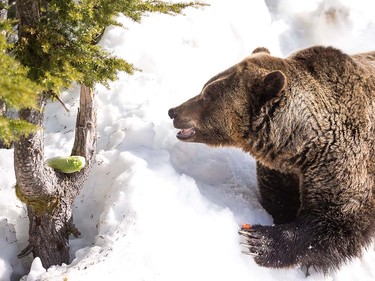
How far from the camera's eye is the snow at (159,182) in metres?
4.10

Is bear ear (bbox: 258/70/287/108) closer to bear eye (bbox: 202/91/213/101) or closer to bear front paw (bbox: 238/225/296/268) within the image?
bear eye (bbox: 202/91/213/101)

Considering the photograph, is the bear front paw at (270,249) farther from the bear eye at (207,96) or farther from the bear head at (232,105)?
the bear eye at (207,96)

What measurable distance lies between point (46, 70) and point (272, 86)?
1951mm

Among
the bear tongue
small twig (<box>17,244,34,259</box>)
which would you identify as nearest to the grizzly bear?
the bear tongue

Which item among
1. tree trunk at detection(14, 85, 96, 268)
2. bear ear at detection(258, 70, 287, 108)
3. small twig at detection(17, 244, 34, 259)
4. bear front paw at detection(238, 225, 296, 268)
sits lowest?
bear front paw at detection(238, 225, 296, 268)

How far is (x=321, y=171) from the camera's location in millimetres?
4520

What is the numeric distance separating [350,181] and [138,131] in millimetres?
2172

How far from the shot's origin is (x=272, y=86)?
4387mm

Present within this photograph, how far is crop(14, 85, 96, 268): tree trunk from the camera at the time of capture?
156 inches

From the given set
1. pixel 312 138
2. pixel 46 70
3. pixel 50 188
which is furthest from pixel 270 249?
pixel 46 70

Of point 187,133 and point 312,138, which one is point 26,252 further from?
point 312,138

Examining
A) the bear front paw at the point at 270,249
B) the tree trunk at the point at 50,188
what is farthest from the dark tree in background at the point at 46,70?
the bear front paw at the point at 270,249

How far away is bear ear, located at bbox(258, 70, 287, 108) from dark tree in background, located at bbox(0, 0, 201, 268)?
1.04 metres

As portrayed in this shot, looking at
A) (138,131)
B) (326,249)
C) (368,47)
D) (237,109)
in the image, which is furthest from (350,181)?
(368,47)
